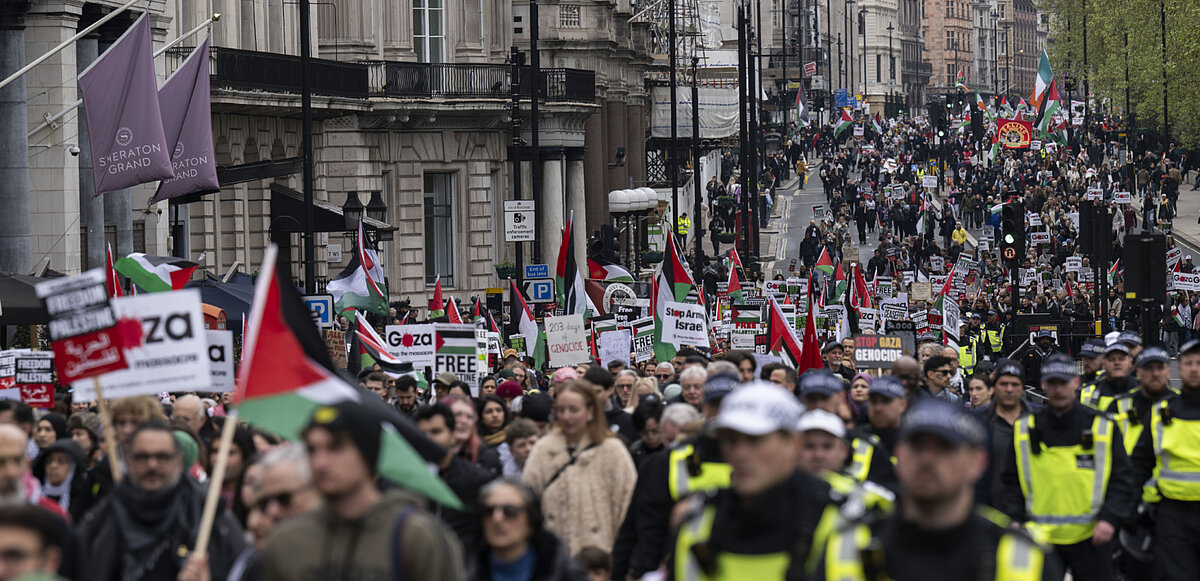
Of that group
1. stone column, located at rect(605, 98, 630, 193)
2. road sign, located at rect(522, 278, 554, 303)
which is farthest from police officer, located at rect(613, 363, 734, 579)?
stone column, located at rect(605, 98, 630, 193)

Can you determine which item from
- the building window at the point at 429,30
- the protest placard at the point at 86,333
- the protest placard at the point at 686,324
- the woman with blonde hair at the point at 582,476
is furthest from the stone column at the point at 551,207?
the protest placard at the point at 86,333

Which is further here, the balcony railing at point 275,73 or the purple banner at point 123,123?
the balcony railing at point 275,73

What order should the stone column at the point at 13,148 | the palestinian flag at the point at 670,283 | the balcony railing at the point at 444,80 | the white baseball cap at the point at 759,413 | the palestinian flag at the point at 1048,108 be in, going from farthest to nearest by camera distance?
the palestinian flag at the point at 1048,108, the balcony railing at the point at 444,80, the stone column at the point at 13,148, the palestinian flag at the point at 670,283, the white baseball cap at the point at 759,413

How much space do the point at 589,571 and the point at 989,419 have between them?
11.9 ft

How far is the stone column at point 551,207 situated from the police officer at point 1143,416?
36500 millimetres

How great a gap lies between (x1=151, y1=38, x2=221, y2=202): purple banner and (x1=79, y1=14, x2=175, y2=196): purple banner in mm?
1177

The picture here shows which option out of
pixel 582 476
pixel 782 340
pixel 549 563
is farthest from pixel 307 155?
pixel 549 563

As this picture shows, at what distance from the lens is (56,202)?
28.4 meters

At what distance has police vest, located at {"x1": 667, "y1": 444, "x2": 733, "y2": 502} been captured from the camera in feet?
29.5

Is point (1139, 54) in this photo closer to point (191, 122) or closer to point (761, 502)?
point (191, 122)

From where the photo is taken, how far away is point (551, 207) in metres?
48.2

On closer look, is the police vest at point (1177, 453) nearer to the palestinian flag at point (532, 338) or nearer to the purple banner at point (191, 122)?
the palestinian flag at point (532, 338)

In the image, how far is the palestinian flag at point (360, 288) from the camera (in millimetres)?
27844

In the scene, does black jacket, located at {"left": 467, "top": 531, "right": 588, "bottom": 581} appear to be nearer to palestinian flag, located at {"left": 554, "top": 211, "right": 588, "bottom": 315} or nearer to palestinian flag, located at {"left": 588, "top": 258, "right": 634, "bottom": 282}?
palestinian flag, located at {"left": 554, "top": 211, "right": 588, "bottom": 315}
